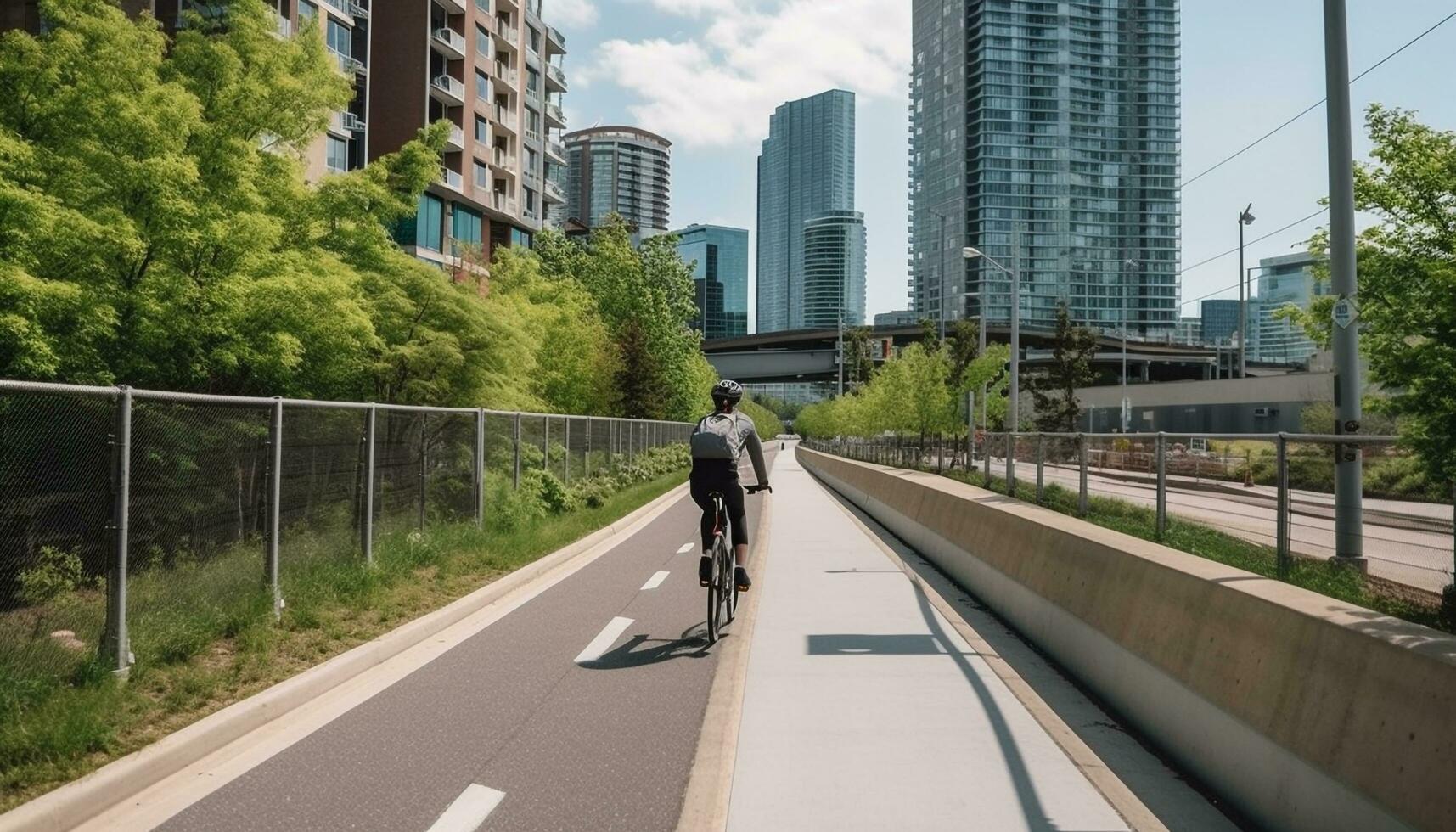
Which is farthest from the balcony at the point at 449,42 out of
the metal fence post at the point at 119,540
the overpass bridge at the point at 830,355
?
the metal fence post at the point at 119,540

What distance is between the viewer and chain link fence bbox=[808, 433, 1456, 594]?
5.79 meters

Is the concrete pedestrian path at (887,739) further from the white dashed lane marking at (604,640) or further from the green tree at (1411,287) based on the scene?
the green tree at (1411,287)

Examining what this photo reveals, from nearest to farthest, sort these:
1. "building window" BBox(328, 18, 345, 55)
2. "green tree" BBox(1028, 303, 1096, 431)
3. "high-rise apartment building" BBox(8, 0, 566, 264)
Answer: "building window" BBox(328, 18, 345, 55) < "high-rise apartment building" BBox(8, 0, 566, 264) < "green tree" BBox(1028, 303, 1096, 431)

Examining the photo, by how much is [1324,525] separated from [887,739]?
13.3 feet

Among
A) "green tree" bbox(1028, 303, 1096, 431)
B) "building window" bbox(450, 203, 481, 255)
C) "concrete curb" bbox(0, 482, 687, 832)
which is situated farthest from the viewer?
"green tree" bbox(1028, 303, 1096, 431)

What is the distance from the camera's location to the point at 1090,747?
543 cm

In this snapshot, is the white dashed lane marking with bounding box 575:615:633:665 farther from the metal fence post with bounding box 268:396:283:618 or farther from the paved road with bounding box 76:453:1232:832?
the metal fence post with bounding box 268:396:283:618

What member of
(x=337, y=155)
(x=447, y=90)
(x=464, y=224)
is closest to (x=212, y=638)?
(x=337, y=155)

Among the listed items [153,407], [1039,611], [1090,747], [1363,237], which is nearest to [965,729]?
[1090,747]

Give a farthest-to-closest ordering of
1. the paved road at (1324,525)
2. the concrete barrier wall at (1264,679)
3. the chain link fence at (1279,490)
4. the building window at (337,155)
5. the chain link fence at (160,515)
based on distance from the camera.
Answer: the building window at (337,155), the chain link fence at (160,515), the chain link fence at (1279,490), the paved road at (1324,525), the concrete barrier wall at (1264,679)

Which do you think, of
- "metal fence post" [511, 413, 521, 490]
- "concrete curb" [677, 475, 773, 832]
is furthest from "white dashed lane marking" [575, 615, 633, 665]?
"metal fence post" [511, 413, 521, 490]

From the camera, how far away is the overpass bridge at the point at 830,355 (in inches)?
3799

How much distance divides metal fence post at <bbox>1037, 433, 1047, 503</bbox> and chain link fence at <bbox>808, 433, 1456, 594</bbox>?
0.05 metres

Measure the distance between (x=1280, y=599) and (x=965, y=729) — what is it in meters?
1.88
